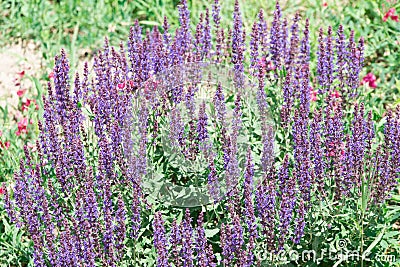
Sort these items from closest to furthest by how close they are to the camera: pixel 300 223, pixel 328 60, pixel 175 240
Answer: pixel 175 240 → pixel 300 223 → pixel 328 60

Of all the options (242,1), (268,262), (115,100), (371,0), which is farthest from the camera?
(242,1)

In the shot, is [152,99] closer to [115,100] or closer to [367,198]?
[115,100]

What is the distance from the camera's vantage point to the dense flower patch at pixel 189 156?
396cm

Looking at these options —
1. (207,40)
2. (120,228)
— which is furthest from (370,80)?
(120,228)

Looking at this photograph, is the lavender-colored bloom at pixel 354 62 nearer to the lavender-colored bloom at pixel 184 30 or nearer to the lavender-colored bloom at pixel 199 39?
the lavender-colored bloom at pixel 199 39

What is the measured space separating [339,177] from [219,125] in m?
1.01

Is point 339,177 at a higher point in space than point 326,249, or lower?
higher

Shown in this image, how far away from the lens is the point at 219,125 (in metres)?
4.76

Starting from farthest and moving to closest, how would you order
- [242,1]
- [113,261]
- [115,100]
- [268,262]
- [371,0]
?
[242,1], [371,0], [115,100], [268,262], [113,261]

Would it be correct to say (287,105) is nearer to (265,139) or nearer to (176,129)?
(265,139)

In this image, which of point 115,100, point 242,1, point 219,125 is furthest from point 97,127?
point 242,1

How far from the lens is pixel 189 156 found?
14.4 ft

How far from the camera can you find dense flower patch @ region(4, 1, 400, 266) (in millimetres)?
3959

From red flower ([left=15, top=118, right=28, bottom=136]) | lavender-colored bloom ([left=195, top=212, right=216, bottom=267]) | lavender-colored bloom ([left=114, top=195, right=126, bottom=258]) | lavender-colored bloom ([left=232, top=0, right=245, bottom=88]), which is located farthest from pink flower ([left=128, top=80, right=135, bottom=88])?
red flower ([left=15, top=118, right=28, bottom=136])
